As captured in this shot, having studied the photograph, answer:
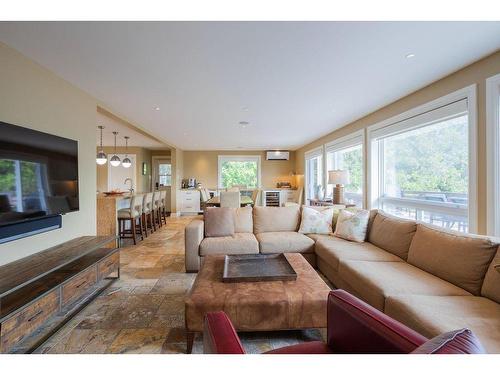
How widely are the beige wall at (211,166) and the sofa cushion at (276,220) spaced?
17.5 ft

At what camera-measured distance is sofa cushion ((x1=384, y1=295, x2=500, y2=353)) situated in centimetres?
117

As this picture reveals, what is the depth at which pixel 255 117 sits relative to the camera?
425cm

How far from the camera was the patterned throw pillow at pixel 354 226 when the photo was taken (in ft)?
9.53

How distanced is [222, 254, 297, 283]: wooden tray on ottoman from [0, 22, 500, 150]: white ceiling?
1927 mm

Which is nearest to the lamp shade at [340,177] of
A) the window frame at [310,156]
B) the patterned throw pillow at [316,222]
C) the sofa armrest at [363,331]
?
the patterned throw pillow at [316,222]

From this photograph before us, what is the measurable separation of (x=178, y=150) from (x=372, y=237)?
6.75 m

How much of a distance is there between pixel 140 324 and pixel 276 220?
2.21m

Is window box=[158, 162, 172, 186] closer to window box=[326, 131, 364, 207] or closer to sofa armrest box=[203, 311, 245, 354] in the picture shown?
window box=[326, 131, 364, 207]

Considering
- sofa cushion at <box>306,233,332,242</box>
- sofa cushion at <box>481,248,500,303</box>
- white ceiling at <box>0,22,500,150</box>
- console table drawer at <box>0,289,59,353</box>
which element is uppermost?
white ceiling at <box>0,22,500,150</box>

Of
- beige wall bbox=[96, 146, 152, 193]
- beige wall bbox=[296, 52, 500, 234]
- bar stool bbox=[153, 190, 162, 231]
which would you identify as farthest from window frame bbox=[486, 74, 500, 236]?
beige wall bbox=[96, 146, 152, 193]

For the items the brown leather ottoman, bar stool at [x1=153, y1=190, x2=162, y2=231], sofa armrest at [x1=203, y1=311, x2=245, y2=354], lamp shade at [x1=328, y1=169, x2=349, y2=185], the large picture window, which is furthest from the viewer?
the large picture window

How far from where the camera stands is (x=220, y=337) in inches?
32.5

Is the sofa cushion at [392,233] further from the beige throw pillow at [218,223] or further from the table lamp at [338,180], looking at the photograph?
the beige throw pillow at [218,223]

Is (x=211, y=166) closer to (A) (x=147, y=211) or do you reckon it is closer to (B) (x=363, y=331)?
(A) (x=147, y=211)
